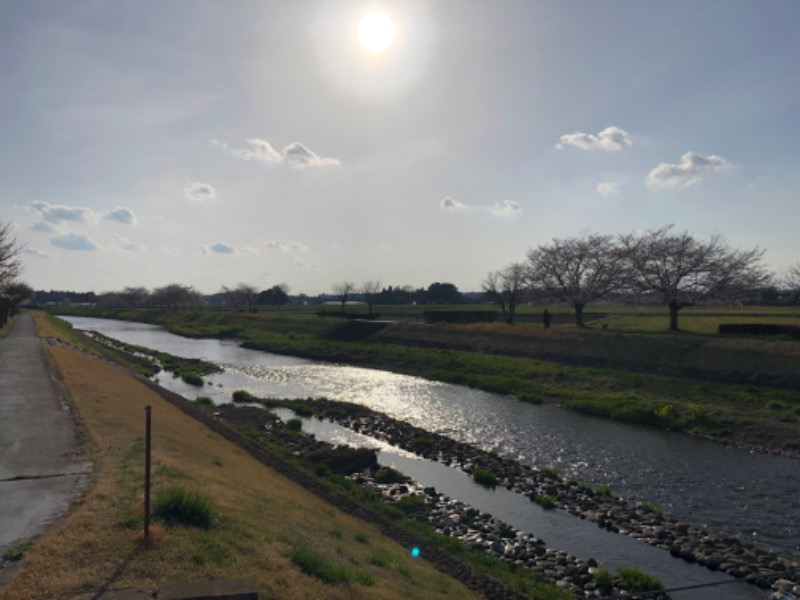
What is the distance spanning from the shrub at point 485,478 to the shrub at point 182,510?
442 inches

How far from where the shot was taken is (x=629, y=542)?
1418 cm

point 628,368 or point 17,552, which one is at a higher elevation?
point 17,552

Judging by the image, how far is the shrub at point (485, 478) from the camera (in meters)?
18.5

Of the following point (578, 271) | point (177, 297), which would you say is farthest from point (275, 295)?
point (578, 271)

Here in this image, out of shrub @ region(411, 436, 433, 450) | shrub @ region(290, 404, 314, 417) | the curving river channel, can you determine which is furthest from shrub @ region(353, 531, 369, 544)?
shrub @ region(290, 404, 314, 417)

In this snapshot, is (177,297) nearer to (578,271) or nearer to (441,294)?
(441,294)

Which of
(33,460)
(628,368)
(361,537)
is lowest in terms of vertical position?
(361,537)

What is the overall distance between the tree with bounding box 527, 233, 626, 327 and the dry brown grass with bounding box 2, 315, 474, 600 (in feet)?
151

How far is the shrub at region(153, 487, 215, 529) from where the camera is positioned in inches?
348

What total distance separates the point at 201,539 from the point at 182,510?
89 cm

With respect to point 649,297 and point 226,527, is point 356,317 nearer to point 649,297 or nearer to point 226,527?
point 649,297

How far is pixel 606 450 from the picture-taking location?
2255cm

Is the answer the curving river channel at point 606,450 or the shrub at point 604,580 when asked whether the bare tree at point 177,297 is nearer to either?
the curving river channel at point 606,450

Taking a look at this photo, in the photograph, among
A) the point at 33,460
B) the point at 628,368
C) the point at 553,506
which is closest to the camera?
the point at 33,460
